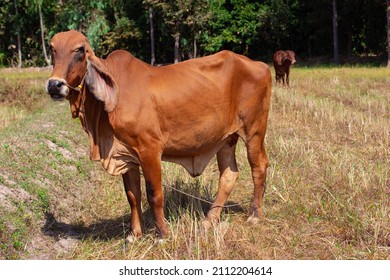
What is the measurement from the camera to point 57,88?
3641 mm

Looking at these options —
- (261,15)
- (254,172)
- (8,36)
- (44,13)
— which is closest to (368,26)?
(261,15)

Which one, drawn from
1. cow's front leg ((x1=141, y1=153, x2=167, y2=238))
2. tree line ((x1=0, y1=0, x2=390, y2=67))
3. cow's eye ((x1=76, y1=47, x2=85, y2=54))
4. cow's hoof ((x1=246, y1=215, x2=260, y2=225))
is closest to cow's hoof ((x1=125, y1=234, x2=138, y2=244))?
cow's front leg ((x1=141, y1=153, x2=167, y2=238))

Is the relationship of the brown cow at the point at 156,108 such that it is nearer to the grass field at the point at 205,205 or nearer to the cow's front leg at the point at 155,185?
the cow's front leg at the point at 155,185

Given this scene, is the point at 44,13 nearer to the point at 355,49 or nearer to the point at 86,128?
the point at 355,49

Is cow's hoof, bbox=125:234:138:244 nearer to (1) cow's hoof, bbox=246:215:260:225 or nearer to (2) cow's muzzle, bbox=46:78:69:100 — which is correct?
(1) cow's hoof, bbox=246:215:260:225

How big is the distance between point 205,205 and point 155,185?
133cm

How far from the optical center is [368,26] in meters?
32.7

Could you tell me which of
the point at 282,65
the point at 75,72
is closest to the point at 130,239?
the point at 75,72

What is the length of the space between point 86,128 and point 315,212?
7.22 feet

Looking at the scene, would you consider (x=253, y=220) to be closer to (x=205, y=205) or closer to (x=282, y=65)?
(x=205, y=205)

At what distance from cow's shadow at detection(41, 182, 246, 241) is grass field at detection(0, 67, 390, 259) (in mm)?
13

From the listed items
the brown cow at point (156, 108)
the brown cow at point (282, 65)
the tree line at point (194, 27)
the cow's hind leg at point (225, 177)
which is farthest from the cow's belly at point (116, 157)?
the tree line at point (194, 27)

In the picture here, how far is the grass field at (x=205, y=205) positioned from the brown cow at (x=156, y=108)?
318 mm

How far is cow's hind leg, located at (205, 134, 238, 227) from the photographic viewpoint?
199 inches
